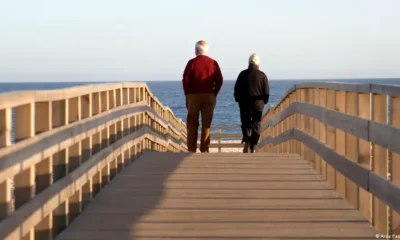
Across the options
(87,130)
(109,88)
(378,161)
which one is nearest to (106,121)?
(109,88)

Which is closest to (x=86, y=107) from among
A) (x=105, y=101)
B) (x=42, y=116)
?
(x=105, y=101)

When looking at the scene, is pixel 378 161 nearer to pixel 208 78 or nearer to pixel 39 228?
pixel 39 228

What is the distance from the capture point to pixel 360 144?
7031mm

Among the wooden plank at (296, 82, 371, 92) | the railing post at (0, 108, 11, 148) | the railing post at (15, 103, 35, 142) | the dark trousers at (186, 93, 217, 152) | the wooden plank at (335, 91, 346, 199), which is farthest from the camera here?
the dark trousers at (186, 93, 217, 152)

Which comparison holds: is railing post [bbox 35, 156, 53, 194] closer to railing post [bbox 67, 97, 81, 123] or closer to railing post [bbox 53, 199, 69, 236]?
railing post [bbox 53, 199, 69, 236]

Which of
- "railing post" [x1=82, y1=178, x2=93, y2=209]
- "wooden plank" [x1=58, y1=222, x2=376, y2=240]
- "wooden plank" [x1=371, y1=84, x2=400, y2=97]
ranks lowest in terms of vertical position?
"wooden plank" [x1=58, y1=222, x2=376, y2=240]

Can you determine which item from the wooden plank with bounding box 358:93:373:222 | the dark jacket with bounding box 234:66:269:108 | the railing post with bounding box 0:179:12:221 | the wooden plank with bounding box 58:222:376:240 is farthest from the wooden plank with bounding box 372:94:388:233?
the dark jacket with bounding box 234:66:269:108

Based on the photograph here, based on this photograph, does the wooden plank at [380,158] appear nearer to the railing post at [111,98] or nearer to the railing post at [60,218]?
the railing post at [60,218]

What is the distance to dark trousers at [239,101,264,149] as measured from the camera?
14408 mm

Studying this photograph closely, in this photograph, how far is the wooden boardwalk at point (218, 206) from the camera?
250 inches

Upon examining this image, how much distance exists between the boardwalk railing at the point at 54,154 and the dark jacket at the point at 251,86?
4.66 m

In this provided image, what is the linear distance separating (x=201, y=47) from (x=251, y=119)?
80.6 inches

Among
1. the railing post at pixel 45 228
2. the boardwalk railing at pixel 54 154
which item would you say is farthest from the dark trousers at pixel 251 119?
the railing post at pixel 45 228

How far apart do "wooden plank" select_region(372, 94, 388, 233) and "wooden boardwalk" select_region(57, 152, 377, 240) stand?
0.11 m
